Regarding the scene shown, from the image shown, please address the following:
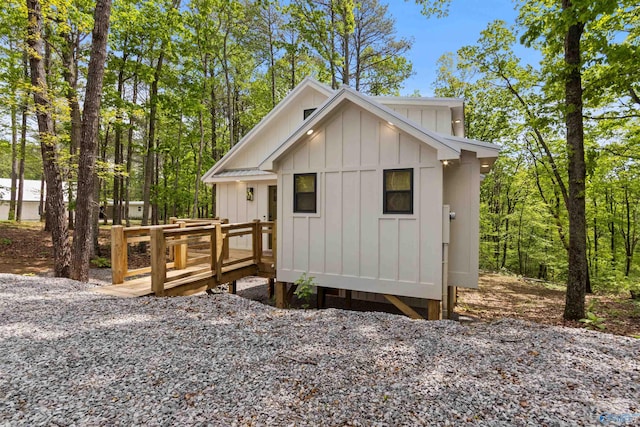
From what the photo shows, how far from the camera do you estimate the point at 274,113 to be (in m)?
11.2

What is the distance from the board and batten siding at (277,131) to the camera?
10.9 meters

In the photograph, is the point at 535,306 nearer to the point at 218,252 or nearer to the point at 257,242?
the point at 257,242

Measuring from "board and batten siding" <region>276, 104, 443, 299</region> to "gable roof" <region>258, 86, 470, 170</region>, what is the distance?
0.21 metres

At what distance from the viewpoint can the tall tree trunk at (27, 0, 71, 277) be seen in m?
7.50

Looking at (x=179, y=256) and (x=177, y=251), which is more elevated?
(x=177, y=251)

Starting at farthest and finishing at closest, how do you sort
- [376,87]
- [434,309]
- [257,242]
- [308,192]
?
[376,87], [257,242], [308,192], [434,309]

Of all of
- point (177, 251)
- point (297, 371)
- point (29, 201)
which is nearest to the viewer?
point (297, 371)

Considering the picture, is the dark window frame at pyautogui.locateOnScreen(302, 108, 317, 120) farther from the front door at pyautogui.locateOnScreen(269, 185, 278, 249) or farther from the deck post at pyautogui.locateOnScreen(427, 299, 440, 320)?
the deck post at pyautogui.locateOnScreen(427, 299, 440, 320)

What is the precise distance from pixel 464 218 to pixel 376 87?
1359 cm

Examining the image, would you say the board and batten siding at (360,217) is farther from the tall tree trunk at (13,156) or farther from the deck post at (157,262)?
the tall tree trunk at (13,156)

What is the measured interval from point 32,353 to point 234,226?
15.5ft

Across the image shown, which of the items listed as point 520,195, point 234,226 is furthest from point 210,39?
point 520,195

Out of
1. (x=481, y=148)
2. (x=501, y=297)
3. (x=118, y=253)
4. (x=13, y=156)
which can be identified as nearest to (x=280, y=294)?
(x=118, y=253)

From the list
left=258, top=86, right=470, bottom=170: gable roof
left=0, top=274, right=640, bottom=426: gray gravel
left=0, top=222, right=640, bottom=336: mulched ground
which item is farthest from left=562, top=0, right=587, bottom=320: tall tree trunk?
left=0, top=274, right=640, bottom=426: gray gravel
